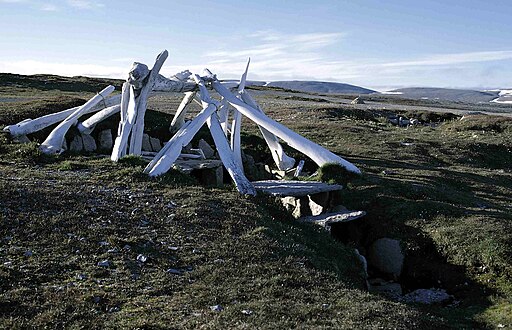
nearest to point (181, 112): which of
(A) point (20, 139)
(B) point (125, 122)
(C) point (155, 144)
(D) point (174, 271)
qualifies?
(C) point (155, 144)

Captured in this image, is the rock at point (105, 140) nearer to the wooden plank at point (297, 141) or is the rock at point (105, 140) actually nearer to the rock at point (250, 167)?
the rock at point (250, 167)

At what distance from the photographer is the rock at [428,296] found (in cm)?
1175

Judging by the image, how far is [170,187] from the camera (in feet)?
49.1

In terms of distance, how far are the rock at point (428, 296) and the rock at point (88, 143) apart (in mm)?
13319

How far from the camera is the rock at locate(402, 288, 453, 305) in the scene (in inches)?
463

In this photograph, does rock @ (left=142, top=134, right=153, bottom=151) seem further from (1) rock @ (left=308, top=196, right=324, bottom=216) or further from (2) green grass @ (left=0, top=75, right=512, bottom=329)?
(1) rock @ (left=308, top=196, right=324, bottom=216)

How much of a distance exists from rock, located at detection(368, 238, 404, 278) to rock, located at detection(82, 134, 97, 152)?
11677mm

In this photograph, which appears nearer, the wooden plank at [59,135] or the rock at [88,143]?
the wooden plank at [59,135]

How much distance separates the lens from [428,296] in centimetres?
1205

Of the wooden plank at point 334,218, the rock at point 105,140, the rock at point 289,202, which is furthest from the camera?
the rock at point 105,140

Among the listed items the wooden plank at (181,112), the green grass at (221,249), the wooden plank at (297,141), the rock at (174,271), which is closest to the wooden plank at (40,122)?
the green grass at (221,249)

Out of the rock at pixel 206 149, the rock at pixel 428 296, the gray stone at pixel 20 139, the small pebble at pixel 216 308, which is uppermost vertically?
the gray stone at pixel 20 139

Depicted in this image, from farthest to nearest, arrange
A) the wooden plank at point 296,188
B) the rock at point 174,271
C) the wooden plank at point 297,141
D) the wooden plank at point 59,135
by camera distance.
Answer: the wooden plank at point 59,135, the wooden plank at point 297,141, the wooden plank at point 296,188, the rock at point 174,271

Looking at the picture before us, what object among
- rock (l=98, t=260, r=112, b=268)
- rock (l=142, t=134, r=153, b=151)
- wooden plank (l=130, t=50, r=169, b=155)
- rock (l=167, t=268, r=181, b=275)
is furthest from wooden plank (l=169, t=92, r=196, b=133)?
rock (l=167, t=268, r=181, b=275)
